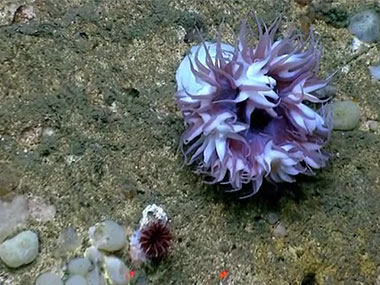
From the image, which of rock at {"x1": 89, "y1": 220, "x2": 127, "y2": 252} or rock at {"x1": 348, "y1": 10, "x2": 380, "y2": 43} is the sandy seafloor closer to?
rock at {"x1": 89, "y1": 220, "x2": 127, "y2": 252}

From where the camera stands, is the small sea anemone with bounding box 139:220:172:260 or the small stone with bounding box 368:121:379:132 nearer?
the small sea anemone with bounding box 139:220:172:260

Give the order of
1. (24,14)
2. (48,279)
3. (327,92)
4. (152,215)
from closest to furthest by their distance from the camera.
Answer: (48,279) < (152,215) < (24,14) < (327,92)

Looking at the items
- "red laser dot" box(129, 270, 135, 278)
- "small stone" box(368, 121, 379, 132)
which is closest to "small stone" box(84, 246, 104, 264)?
"red laser dot" box(129, 270, 135, 278)

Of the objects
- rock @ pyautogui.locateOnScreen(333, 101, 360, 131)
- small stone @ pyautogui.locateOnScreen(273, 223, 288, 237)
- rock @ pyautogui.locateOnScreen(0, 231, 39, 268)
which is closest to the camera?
rock @ pyautogui.locateOnScreen(0, 231, 39, 268)

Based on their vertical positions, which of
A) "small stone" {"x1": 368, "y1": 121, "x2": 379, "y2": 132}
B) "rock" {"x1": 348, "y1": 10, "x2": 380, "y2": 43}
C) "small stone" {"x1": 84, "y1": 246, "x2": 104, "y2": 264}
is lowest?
"small stone" {"x1": 84, "y1": 246, "x2": 104, "y2": 264}

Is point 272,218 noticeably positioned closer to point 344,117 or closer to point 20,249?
point 344,117

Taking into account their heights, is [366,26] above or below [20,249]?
above

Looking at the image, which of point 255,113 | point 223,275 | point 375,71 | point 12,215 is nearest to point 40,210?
point 12,215
